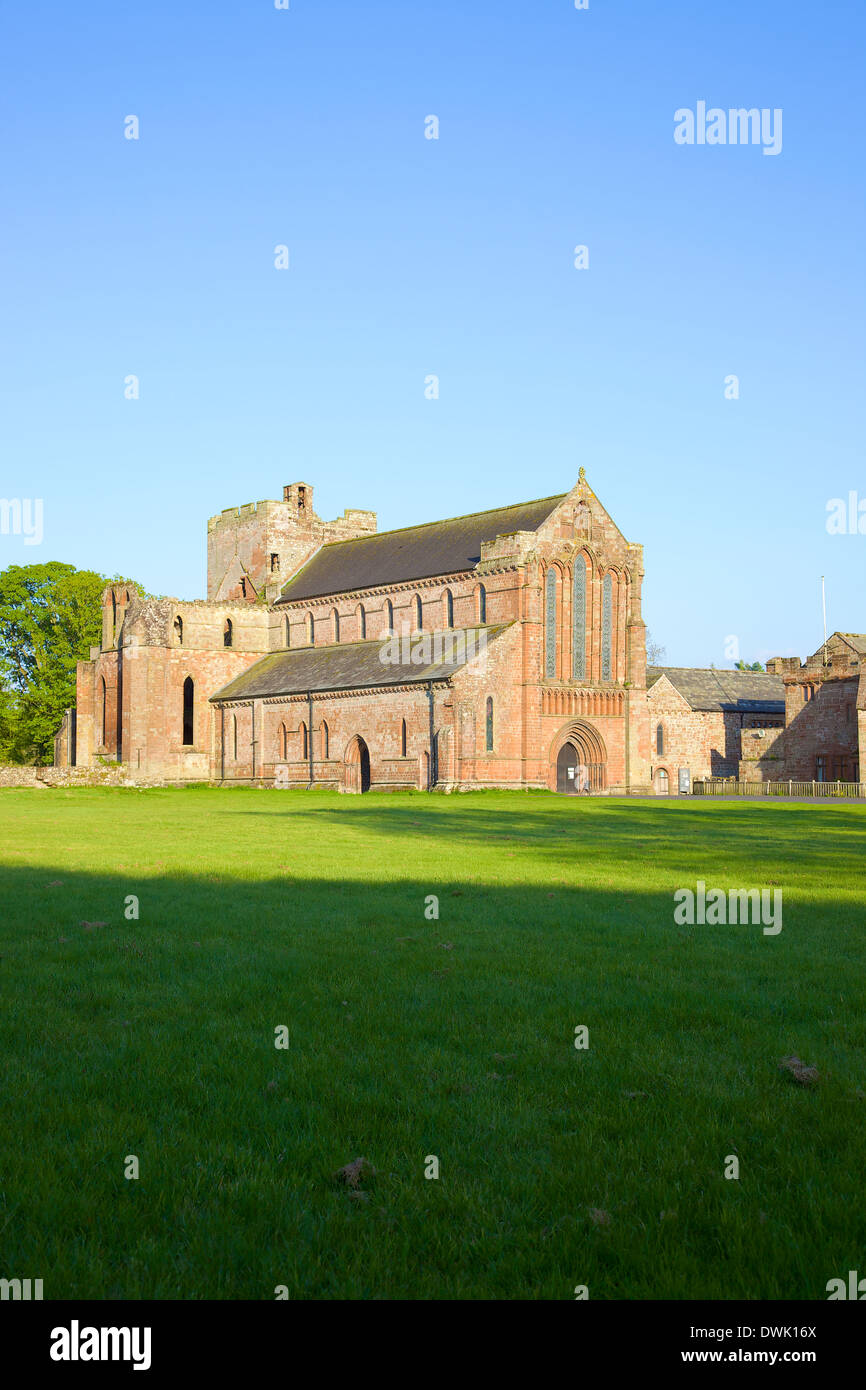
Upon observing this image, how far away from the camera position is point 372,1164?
5.61 meters

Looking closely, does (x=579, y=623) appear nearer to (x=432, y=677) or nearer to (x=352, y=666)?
(x=432, y=677)

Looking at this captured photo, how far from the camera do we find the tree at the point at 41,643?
8600 cm

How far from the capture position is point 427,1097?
6.63 meters

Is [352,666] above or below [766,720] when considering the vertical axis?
above

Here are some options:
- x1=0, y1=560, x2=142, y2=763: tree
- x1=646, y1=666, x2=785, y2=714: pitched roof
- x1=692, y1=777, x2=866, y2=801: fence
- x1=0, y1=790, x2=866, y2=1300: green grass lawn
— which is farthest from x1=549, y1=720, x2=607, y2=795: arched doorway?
x1=0, y1=790, x2=866, y2=1300: green grass lawn

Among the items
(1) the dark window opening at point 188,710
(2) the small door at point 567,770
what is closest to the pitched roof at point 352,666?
(1) the dark window opening at point 188,710

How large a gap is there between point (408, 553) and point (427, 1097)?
65.0m

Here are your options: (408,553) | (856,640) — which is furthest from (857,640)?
(408,553)

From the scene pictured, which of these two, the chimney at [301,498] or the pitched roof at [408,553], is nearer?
the pitched roof at [408,553]

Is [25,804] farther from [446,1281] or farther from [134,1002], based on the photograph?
[446,1281]

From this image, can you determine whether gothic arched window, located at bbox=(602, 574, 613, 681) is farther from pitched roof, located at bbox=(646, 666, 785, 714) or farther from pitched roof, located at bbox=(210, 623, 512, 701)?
pitched roof, located at bbox=(646, 666, 785, 714)

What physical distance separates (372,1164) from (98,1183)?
1.36 meters

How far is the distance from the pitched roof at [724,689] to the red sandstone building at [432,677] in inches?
7.0

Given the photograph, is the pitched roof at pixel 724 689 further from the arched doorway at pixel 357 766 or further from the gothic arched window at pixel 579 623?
the arched doorway at pixel 357 766
